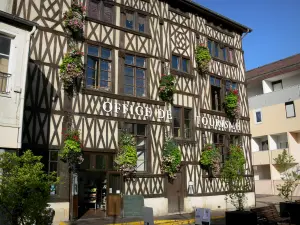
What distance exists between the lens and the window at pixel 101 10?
13.8 m

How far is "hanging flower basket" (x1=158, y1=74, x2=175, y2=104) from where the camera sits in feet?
48.3

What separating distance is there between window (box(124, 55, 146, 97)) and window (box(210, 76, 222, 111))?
4.65 metres

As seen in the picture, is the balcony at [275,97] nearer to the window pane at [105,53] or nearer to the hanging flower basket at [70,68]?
the window pane at [105,53]

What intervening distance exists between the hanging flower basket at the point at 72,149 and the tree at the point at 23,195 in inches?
188

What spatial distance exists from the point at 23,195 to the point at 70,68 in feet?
21.4

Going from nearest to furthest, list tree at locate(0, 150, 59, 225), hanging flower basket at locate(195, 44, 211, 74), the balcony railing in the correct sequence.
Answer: tree at locate(0, 150, 59, 225), the balcony railing, hanging flower basket at locate(195, 44, 211, 74)

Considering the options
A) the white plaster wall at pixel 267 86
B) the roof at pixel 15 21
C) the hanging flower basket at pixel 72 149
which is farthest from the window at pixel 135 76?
the white plaster wall at pixel 267 86

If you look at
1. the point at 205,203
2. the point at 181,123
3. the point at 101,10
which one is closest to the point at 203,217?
the point at 205,203

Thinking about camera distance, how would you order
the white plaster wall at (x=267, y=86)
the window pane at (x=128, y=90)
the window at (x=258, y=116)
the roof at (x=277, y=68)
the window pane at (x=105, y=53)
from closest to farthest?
the window pane at (x=105, y=53) → the window pane at (x=128, y=90) → the roof at (x=277, y=68) → the window at (x=258, y=116) → the white plaster wall at (x=267, y=86)

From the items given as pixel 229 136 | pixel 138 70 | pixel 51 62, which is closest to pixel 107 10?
pixel 138 70

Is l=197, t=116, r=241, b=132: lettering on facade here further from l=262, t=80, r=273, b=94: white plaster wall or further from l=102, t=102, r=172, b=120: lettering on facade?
l=262, t=80, r=273, b=94: white plaster wall

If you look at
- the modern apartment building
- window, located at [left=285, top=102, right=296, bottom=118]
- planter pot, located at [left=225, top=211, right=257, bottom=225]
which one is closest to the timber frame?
planter pot, located at [left=225, top=211, right=257, bottom=225]

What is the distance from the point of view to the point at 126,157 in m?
12.9

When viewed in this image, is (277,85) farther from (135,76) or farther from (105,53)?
(105,53)
